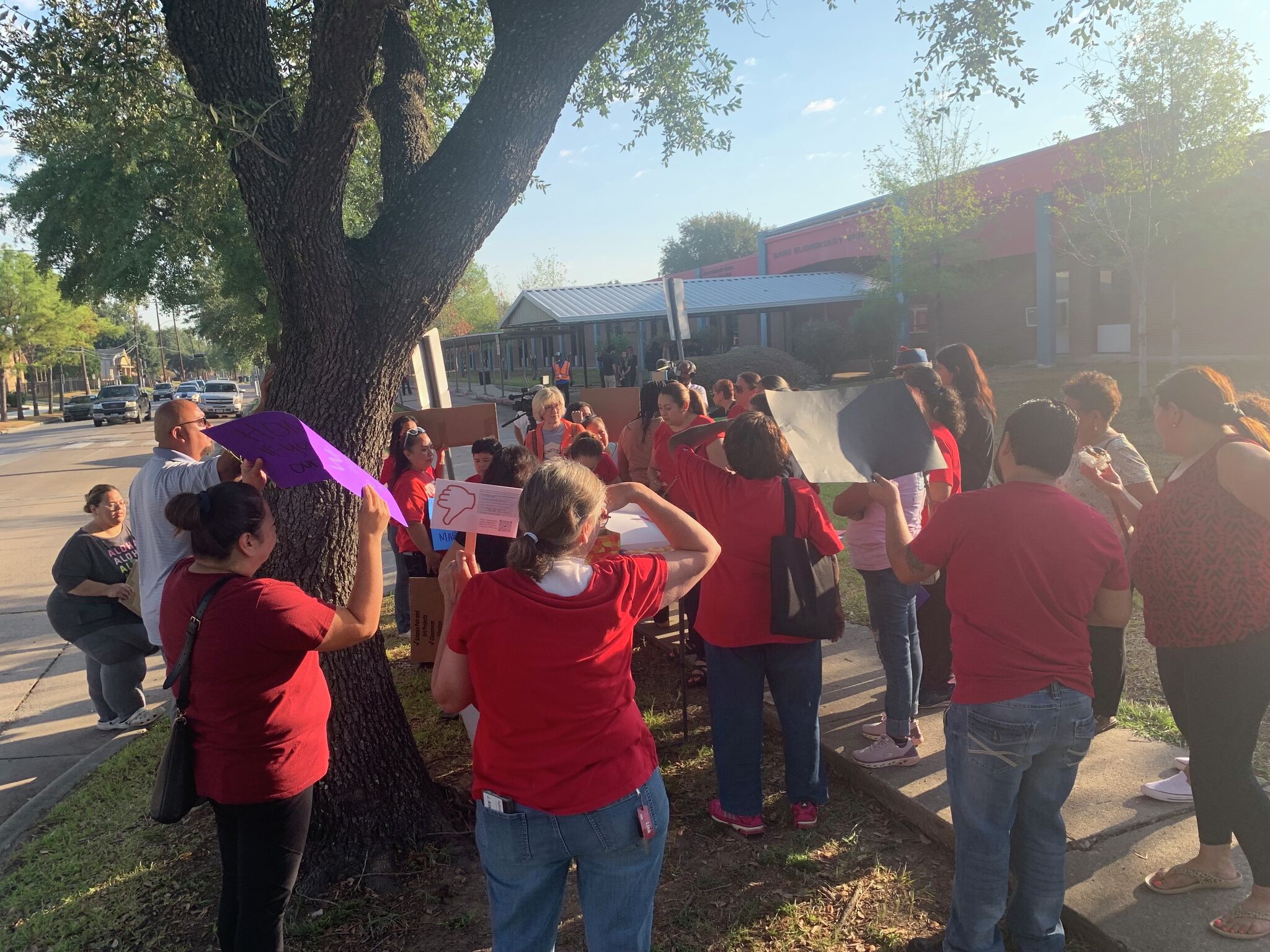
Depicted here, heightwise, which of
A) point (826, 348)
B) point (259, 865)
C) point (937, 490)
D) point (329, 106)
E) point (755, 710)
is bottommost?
point (755, 710)

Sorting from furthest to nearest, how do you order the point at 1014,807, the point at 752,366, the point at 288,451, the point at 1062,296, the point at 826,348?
the point at 826,348
the point at 1062,296
the point at 752,366
the point at 288,451
the point at 1014,807

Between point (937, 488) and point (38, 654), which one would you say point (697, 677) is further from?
point (38, 654)

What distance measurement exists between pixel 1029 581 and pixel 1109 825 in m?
1.62

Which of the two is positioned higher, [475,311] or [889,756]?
[475,311]

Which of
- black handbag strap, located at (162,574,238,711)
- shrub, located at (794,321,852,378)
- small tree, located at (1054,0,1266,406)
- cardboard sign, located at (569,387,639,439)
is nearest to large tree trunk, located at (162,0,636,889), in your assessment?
black handbag strap, located at (162,574,238,711)

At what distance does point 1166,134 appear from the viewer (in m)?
14.7

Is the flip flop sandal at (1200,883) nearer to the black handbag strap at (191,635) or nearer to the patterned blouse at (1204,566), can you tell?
the patterned blouse at (1204,566)

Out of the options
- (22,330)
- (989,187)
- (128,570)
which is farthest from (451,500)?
(22,330)

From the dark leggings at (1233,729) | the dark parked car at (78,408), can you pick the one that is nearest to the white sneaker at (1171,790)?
the dark leggings at (1233,729)

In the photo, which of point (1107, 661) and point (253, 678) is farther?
point (1107, 661)

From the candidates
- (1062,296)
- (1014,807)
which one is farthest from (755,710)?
(1062,296)

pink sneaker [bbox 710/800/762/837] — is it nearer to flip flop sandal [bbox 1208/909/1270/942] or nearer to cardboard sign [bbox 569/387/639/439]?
flip flop sandal [bbox 1208/909/1270/942]

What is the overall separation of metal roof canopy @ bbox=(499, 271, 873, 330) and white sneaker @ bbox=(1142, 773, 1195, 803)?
24.3 m

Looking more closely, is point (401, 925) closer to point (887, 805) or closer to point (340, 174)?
point (887, 805)
